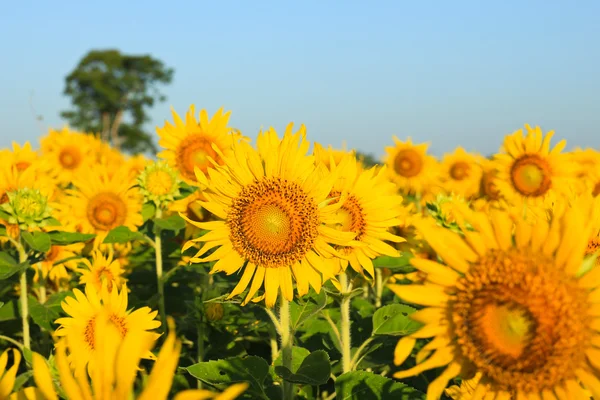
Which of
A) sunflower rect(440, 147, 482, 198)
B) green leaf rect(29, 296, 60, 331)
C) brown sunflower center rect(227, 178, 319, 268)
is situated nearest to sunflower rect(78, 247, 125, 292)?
green leaf rect(29, 296, 60, 331)

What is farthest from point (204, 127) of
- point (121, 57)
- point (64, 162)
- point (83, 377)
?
point (121, 57)

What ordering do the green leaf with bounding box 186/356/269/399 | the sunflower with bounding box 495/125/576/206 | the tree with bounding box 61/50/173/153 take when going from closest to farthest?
the green leaf with bounding box 186/356/269/399, the sunflower with bounding box 495/125/576/206, the tree with bounding box 61/50/173/153

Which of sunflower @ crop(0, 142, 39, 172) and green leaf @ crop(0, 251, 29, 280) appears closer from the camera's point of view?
green leaf @ crop(0, 251, 29, 280)

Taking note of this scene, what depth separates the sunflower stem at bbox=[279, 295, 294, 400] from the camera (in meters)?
3.08

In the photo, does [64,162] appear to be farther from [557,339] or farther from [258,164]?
[557,339]

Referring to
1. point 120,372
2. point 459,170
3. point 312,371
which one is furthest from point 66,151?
point 120,372

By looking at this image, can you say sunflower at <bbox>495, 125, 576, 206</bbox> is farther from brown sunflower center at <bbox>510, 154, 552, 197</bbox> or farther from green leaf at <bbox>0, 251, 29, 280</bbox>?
green leaf at <bbox>0, 251, 29, 280</bbox>

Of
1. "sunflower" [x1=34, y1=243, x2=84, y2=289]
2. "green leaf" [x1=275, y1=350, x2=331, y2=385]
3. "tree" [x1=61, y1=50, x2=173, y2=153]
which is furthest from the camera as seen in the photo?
"tree" [x1=61, y1=50, x2=173, y2=153]

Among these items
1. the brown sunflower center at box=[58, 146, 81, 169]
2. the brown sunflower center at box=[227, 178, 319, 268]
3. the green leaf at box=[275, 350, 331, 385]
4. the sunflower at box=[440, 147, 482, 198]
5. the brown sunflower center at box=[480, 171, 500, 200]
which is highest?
the sunflower at box=[440, 147, 482, 198]

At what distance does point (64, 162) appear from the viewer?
930 centimetres

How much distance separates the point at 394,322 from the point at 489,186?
4377mm

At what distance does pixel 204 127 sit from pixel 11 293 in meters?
2.22

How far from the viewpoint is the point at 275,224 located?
3.21 m

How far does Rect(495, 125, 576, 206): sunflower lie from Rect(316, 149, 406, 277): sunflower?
3308mm
